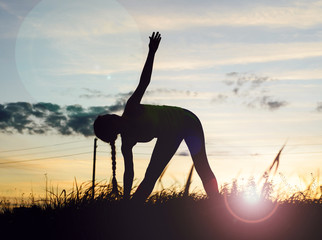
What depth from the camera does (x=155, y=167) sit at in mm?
8156

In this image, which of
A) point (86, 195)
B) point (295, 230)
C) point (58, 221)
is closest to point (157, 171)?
point (86, 195)

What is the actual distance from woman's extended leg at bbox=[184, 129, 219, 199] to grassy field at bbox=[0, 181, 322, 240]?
0.44m

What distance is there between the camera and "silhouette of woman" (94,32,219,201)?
7.86 m

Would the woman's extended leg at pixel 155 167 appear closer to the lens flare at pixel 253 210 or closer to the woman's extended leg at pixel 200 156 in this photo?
the woman's extended leg at pixel 200 156

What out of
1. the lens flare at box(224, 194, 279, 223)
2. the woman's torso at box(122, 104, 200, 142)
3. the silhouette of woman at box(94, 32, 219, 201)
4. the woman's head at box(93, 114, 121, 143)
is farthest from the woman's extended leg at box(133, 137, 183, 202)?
the lens flare at box(224, 194, 279, 223)

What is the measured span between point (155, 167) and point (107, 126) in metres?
1.08

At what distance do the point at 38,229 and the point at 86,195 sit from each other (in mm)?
1293

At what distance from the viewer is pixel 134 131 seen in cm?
798

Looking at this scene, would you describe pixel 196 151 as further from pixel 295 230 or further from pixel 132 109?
pixel 295 230

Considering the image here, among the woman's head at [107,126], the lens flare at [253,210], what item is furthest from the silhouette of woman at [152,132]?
the lens flare at [253,210]

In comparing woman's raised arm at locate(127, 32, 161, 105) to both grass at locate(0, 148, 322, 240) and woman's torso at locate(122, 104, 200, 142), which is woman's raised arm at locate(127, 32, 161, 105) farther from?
grass at locate(0, 148, 322, 240)

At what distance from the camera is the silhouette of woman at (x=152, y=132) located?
7.86 metres

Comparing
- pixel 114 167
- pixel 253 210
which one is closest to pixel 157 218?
pixel 114 167

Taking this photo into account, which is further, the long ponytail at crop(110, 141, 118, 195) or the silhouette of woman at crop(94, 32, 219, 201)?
the long ponytail at crop(110, 141, 118, 195)
